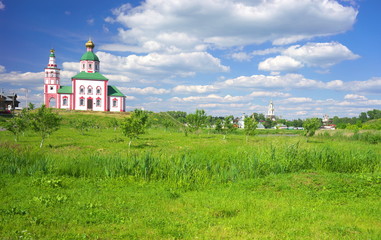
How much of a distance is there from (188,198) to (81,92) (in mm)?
58955

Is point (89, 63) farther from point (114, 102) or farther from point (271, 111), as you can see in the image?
point (271, 111)

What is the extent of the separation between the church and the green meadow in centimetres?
5246

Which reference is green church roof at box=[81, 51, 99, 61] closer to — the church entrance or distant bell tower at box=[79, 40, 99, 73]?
distant bell tower at box=[79, 40, 99, 73]

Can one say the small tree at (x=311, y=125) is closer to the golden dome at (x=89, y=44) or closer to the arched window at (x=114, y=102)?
the arched window at (x=114, y=102)

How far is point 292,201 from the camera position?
800cm

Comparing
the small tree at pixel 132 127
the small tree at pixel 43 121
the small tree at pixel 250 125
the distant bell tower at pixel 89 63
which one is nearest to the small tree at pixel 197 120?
the small tree at pixel 250 125

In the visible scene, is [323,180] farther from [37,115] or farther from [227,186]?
[37,115]

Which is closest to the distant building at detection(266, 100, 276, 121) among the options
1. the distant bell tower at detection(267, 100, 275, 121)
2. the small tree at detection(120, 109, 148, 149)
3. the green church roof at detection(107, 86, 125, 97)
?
the distant bell tower at detection(267, 100, 275, 121)

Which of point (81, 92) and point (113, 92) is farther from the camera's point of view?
point (113, 92)

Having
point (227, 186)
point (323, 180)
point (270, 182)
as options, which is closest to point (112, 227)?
point (227, 186)

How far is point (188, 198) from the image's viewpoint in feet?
27.0

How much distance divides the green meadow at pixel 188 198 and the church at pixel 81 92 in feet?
172

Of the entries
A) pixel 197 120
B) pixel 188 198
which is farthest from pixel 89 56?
pixel 188 198

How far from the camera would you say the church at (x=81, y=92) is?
202 ft
